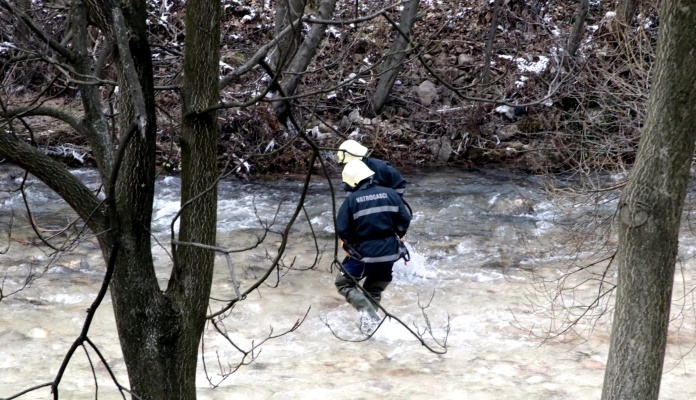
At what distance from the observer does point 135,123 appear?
2902 millimetres

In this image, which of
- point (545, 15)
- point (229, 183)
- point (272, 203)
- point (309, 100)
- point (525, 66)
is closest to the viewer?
point (272, 203)

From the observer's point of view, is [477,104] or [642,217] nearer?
[642,217]

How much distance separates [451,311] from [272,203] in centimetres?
529

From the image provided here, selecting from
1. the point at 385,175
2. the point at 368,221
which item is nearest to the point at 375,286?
the point at 368,221

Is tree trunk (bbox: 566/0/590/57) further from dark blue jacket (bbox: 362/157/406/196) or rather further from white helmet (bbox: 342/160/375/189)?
white helmet (bbox: 342/160/375/189)

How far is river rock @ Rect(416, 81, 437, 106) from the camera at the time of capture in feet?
53.0

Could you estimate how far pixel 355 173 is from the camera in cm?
702

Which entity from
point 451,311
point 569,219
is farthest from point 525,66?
point 451,311

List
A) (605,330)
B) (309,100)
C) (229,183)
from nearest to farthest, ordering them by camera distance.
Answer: (605,330), (229,183), (309,100)

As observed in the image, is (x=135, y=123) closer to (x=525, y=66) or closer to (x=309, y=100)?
(x=309, y=100)

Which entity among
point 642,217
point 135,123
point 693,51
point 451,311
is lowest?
point 451,311

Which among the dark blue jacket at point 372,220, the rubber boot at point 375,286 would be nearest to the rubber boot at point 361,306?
the rubber boot at point 375,286

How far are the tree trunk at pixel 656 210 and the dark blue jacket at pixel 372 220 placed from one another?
323cm

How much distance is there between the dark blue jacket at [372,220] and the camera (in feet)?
23.0
